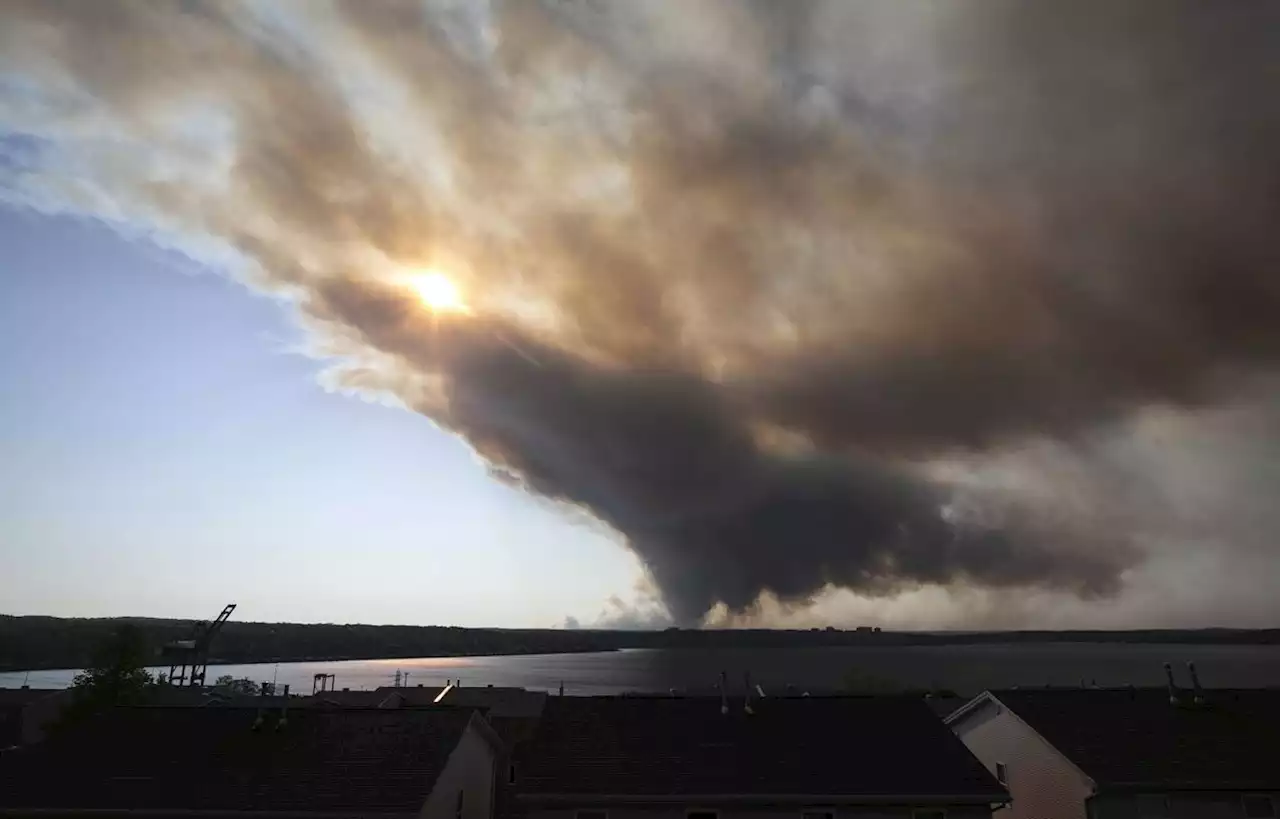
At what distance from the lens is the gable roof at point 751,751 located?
89.9 feet

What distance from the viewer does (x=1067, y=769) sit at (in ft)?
101

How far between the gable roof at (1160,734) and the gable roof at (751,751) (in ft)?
18.7

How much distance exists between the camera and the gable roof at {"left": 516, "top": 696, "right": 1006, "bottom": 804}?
27.4m

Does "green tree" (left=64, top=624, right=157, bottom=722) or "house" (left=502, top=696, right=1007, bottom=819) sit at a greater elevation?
"green tree" (left=64, top=624, right=157, bottom=722)

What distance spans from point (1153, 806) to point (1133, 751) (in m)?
2.25

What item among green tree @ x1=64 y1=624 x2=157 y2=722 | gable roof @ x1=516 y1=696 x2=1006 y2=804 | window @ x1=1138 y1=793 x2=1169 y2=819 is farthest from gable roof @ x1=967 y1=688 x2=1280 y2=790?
green tree @ x1=64 y1=624 x2=157 y2=722

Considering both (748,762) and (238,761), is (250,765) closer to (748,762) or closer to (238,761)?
(238,761)

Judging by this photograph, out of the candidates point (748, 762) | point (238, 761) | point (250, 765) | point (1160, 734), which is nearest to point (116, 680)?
point (238, 761)

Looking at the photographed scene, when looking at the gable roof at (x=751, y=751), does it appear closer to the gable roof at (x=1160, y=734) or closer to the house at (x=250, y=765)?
the house at (x=250, y=765)

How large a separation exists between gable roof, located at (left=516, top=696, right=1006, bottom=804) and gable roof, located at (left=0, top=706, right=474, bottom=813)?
13.3 feet

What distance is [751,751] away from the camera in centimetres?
2952

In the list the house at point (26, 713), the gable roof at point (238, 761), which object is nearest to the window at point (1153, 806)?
the gable roof at point (238, 761)

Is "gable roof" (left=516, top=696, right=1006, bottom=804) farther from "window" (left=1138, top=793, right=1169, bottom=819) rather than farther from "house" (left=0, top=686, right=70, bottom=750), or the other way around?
"house" (left=0, top=686, right=70, bottom=750)

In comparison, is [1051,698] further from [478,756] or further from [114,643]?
[114,643]
